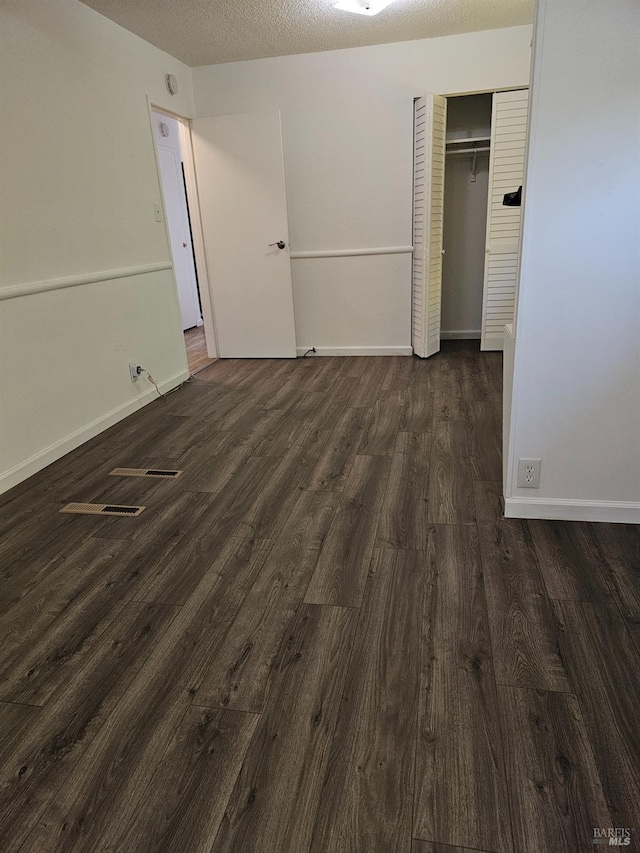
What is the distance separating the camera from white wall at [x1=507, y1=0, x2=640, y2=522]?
169cm

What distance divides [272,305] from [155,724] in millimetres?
3998

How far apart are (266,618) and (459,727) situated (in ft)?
2.19

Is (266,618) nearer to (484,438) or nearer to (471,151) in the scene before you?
(484,438)

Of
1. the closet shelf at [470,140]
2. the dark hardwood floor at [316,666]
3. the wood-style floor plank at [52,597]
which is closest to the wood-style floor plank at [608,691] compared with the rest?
the dark hardwood floor at [316,666]

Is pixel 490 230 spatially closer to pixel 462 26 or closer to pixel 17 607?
pixel 462 26

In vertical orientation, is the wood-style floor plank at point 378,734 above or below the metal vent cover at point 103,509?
above

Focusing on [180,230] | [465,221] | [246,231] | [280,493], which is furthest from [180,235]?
[280,493]

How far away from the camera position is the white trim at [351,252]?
15.3 ft

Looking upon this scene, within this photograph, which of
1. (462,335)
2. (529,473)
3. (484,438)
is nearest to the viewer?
(529,473)

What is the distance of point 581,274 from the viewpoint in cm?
189

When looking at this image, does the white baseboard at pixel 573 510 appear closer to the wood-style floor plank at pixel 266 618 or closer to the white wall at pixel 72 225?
the wood-style floor plank at pixel 266 618

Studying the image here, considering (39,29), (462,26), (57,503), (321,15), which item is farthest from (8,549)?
(462,26)

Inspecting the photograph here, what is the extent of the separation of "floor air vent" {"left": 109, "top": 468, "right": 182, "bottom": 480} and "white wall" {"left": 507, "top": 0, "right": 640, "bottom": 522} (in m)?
1.66

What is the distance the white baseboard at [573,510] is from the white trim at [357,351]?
288 centimetres
